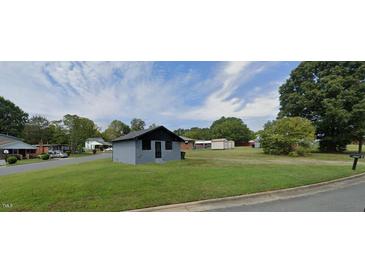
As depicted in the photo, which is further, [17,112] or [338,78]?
[17,112]

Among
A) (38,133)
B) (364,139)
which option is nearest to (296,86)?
(364,139)

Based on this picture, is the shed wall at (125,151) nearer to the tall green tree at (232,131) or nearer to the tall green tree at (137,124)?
the tall green tree at (137,124)

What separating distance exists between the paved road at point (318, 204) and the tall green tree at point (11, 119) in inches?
2100

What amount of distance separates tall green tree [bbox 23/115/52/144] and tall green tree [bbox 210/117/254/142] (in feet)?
115

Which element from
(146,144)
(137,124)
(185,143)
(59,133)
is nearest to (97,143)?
(59,133)

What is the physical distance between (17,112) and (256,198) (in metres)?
56.9

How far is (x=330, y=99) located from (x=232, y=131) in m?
29.0

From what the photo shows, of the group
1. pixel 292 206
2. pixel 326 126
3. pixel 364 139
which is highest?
pixel 326 126

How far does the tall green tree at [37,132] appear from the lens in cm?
3747

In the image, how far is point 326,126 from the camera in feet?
67.8

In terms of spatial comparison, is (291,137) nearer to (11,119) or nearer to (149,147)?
(149,147)

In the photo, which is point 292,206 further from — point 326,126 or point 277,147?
point 326,126

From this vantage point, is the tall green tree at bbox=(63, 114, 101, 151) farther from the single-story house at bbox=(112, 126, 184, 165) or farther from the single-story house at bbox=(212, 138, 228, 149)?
the single-story house at bbox=(212, 138, 228, 149)

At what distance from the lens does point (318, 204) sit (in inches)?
179
